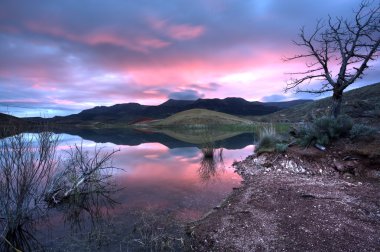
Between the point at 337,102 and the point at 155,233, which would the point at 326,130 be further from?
the point at 155,233

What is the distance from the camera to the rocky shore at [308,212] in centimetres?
552

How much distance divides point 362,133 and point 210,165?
8.52 m

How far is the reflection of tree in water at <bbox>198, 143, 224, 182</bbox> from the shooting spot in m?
14.1

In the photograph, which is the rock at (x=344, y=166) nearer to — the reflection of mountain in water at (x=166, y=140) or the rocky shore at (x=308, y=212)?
the rocky shore at (x=308, y=212)

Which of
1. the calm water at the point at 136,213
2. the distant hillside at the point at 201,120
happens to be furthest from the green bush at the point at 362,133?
the distant hillside at the point at 201,120

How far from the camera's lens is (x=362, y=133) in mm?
11359

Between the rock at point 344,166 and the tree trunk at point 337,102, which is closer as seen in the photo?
the rock at point 344,166

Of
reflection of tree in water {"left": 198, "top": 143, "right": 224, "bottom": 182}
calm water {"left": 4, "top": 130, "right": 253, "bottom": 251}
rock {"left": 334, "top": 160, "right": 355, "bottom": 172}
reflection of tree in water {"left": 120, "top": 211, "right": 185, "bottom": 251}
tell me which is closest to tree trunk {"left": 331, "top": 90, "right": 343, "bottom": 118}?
rock {"left": 334, "top": 160, "right": 355, "bottom": 172}

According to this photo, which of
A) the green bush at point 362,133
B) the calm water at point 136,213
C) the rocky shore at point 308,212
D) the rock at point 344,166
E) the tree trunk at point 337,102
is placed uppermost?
the tree trunk at point 337,102

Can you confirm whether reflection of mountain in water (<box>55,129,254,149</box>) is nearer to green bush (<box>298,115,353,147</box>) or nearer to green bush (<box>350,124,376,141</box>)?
green bush (<box>298,115,353,147</box>)

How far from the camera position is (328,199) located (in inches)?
295

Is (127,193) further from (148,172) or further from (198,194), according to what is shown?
(148,172)

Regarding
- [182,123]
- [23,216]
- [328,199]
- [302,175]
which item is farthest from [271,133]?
[182,123]

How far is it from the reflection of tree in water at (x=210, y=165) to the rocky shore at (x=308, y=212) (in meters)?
3.53
